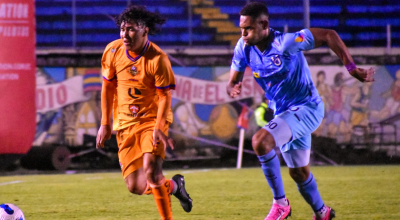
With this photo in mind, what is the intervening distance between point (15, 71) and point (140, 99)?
8.17 metres

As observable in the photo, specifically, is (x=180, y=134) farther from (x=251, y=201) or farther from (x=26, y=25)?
A: (x=251, y=201)

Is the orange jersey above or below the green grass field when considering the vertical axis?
above

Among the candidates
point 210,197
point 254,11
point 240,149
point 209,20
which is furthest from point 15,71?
point 254,11

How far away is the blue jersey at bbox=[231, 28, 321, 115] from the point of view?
5.02 meters

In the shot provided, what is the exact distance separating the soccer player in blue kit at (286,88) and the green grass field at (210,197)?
A: 2.90ft

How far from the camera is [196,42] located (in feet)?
54.7

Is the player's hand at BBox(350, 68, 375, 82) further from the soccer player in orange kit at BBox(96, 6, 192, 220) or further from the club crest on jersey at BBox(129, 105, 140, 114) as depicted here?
the club crest on jersey at BBox(129, 105, 140, 114)

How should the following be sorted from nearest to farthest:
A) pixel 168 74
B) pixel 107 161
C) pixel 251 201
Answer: pixel 168 74, pixel 251 201, pixel 107 161

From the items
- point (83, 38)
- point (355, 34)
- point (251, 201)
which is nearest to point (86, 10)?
point (83, 38)

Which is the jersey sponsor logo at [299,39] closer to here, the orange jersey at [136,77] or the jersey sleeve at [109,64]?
the orange jersey at [136,77]

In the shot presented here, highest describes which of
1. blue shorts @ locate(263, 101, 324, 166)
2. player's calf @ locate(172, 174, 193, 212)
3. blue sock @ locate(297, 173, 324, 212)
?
blue shorts @ locate(263, 101, 324, 166)

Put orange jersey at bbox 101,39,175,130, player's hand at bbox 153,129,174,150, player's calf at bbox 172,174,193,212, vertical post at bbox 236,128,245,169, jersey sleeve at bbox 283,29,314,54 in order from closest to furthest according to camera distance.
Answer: player's hand at bbox 153,129,174,150 < jersey sleeve at bbox 283,29,314,54 < orange jersey at bbox 101,39,175,130 < player's calf at bbox 172,174,193,212 < vertical post at bbox 236,128,245,169

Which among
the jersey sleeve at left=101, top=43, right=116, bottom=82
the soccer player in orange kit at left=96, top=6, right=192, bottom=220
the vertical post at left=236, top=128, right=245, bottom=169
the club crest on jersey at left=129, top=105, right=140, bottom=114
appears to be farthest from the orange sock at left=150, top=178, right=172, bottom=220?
the vertical post at left=236, top=128, right=245, bottom=169

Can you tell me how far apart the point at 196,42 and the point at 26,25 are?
544 cm
